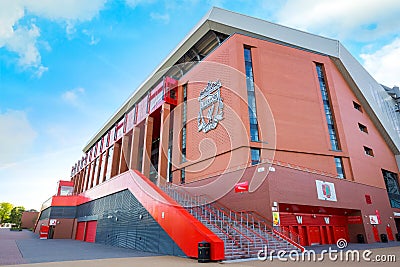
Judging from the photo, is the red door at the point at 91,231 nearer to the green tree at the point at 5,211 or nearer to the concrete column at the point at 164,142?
the concrete column at the point at 164,142

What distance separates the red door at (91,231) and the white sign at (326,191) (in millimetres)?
19533

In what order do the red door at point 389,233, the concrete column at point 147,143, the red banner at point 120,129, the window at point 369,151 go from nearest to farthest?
the red door at point 389,233
the window at point 369,151
the concrete column at point 147,143
the red banner at point 120,129

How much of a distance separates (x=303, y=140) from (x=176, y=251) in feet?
53.5

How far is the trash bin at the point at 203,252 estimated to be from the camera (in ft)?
29.8

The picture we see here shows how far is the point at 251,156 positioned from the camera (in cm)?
2048

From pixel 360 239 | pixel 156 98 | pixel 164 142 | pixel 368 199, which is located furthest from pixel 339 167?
pixel 156 98

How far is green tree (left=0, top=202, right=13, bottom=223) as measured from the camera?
87.6 m

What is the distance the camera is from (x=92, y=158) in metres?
50.4

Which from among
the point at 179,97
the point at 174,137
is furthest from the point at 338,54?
the point at 174,137

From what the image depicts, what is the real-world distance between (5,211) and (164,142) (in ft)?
Result: 309

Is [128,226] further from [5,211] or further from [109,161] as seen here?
[5,211]

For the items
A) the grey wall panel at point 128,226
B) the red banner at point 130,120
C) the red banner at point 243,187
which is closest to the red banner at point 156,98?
the red banner at point 130,120

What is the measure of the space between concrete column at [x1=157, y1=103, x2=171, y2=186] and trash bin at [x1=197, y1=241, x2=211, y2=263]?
18.7 m

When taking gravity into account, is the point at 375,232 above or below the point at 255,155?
below
